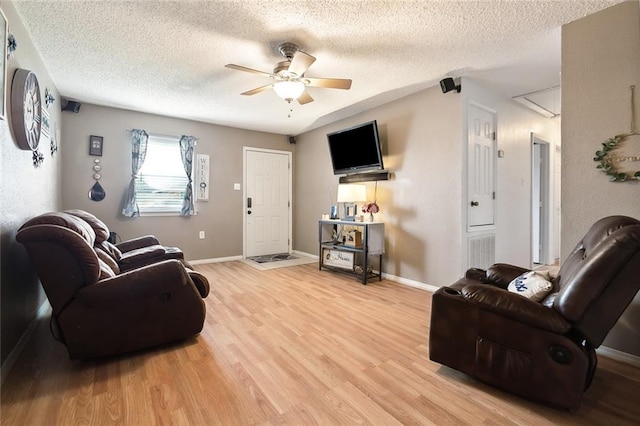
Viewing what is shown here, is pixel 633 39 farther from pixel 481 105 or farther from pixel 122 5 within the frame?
pixel 122 5

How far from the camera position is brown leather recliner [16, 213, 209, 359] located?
1732 mm

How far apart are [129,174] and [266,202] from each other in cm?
224

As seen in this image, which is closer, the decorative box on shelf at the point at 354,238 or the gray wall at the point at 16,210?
the gray wall at the point at 16,210

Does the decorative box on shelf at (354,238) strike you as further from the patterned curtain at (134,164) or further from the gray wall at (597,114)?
the patterned curtain at (134,164)

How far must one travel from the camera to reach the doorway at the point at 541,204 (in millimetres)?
4809

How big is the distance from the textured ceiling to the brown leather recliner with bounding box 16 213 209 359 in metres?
1.58

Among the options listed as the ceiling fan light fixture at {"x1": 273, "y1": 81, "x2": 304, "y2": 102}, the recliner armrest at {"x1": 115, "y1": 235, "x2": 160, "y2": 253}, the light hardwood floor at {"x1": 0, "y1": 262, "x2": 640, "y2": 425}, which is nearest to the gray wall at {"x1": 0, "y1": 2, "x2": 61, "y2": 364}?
the light hardwood floor at {"x1": 0, "y1": 262, "x2": 640, "y2": 425}

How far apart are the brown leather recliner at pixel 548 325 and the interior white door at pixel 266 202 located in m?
4.22

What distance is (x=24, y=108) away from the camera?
2033mm

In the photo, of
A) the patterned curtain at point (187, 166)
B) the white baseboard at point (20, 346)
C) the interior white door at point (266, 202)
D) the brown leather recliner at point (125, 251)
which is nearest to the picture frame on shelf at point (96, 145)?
the patterned curtain at point (187, 166)

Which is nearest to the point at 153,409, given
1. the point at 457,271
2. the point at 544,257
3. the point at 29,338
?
the point at 29,338

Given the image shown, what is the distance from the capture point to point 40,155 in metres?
2.65

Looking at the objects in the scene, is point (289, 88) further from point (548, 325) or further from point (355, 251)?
point (548, 325)

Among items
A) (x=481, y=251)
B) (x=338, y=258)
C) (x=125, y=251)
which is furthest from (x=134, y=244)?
(x=481, y=251)
